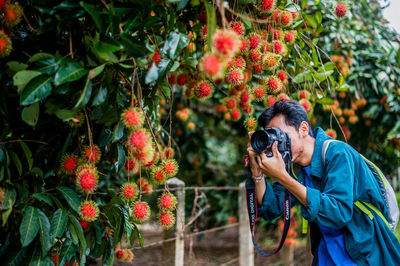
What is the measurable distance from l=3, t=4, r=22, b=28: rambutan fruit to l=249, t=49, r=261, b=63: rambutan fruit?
27.7 inches

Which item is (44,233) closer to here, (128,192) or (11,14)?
(128,192)

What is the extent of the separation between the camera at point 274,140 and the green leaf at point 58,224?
0.70 m

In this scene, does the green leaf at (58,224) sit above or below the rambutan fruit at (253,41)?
below

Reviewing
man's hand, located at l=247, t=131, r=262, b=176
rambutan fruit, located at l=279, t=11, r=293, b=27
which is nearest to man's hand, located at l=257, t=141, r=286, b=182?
man's hand, located at l=247, t=131, r=262, b=176

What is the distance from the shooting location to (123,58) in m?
0.94

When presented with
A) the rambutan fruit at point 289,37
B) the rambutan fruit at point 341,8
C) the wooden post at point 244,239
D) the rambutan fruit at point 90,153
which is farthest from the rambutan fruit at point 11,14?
the wooden post at point 244,239

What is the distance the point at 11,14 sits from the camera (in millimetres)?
916

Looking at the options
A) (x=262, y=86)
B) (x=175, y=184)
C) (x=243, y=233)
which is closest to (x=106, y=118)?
(x=262, y=86)

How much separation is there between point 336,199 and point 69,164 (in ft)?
2.71

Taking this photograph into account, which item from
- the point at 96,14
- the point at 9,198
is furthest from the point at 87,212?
the point at 96,14

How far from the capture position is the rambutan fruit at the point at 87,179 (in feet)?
3.29

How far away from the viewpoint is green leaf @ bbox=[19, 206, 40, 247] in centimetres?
96

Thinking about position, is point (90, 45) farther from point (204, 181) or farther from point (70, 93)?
point (204, 181)

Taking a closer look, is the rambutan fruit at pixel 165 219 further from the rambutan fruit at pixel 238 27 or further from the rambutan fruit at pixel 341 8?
the rambutan fruit at pixel 341 8
